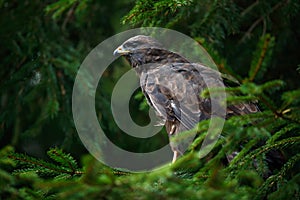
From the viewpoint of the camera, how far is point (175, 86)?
3.99 meters

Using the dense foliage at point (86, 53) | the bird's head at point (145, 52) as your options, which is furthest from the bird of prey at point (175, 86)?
the dense foliage at point (86, 53)

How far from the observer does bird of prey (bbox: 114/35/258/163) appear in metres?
3.85

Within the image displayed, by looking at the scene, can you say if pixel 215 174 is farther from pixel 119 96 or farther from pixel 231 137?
pixel 119 96

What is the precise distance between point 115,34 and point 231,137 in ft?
11.5

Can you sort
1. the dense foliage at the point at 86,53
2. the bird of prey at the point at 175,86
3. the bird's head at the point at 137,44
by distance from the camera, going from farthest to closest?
1. the bird's head at the point at 137,44
2. the bird of prey at the point at 175,86
3. the dense foliage at the point at 86,53

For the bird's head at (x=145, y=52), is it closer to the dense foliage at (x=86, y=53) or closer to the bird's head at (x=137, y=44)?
the bird's head at (x=137, y=44)

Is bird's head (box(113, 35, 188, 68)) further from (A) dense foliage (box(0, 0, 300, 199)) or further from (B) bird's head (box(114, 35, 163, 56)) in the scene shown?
Answer: (A) dense foliage (box(0, 0, 300, 199))

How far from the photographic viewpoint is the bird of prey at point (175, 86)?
12.6 feet

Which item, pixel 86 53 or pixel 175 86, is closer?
pixel 175 86

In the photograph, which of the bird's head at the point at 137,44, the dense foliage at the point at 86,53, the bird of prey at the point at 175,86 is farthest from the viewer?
the bird's head at the point at 137,44

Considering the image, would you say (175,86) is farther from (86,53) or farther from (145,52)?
(86,53)

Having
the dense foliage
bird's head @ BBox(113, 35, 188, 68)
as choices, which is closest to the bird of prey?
bird's head @ BBox(113, 35, 188, 68)

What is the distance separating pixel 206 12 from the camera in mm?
4383

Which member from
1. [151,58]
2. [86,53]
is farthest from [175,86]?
[86,53]
